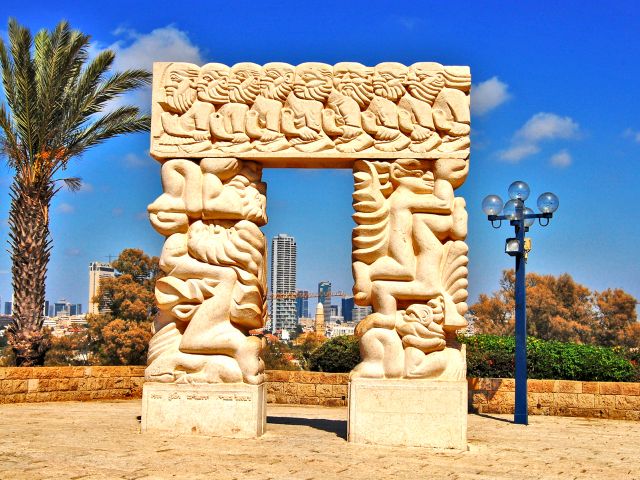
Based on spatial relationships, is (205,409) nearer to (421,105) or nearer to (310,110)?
(310,110)

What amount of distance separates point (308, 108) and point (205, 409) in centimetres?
335

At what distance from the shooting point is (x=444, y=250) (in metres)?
7.87

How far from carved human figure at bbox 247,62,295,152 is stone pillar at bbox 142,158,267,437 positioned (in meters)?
0.34

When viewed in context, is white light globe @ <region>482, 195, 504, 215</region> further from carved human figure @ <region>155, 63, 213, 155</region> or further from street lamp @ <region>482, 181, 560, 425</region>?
carved human figure @ <region>155, 63, 213, 155</region>

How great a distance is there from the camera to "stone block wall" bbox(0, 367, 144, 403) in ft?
37.8

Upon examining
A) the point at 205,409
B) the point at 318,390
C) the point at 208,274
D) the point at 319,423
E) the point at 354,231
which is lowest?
the point at 319,423

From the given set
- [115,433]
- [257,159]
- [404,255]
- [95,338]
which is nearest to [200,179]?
[257,159]

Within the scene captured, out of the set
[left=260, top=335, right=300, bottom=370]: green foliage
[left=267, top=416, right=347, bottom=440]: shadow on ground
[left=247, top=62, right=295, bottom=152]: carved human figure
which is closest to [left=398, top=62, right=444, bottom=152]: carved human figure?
[left=247, top=62, right=295, bottom=152]: carved human figure

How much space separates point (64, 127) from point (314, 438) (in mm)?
8122

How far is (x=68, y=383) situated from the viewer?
39.4ft

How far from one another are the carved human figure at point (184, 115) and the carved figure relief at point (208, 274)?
0.16 meters

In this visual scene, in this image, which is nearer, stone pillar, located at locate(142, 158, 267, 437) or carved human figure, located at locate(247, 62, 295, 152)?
stone pillar, located at locate(142, 158, 267, 437)

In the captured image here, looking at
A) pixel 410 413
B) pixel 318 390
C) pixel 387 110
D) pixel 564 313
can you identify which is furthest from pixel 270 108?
pixel 564 313

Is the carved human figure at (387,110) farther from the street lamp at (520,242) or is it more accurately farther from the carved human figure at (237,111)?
the street lamp at (520,242)
